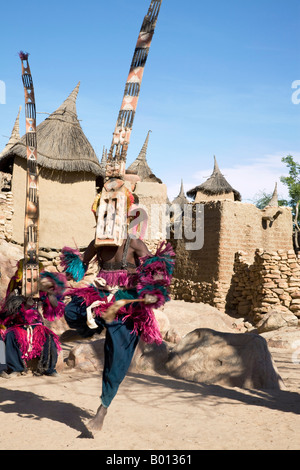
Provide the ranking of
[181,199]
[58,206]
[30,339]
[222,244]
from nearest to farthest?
[30,339] < [58,206] < [222,244] < [181,199]

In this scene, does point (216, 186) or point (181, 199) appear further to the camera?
point (181, 199)

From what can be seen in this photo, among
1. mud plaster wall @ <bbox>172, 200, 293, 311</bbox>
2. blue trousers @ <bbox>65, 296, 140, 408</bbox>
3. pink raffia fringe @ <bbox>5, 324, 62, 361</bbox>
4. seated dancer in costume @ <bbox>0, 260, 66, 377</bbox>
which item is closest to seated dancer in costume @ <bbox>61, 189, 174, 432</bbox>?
blue trousers @ <bbox>65, 296, 140, 408</bbox>

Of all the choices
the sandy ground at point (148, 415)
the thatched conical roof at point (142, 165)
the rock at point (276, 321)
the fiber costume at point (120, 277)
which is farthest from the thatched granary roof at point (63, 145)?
the fiber costume at point (120, 277)

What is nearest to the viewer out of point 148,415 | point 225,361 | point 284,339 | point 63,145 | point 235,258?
point 148,415

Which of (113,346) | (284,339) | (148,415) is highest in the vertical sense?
(113,346)

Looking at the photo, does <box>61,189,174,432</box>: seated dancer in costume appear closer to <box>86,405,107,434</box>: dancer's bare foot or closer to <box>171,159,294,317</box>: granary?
<box>86,405,107,434</box>: dancer's bare foot

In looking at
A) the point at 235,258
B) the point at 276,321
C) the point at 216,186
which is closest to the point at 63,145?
the point at 235,258

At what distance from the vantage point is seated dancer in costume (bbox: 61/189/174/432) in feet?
11.9

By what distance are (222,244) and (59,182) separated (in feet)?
17.1

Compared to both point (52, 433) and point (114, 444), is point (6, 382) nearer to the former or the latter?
point (52, 433)

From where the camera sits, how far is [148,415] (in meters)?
4.25

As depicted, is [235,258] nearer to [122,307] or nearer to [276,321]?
[276,321]

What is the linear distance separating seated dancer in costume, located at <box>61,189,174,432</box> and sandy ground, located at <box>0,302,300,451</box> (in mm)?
364
